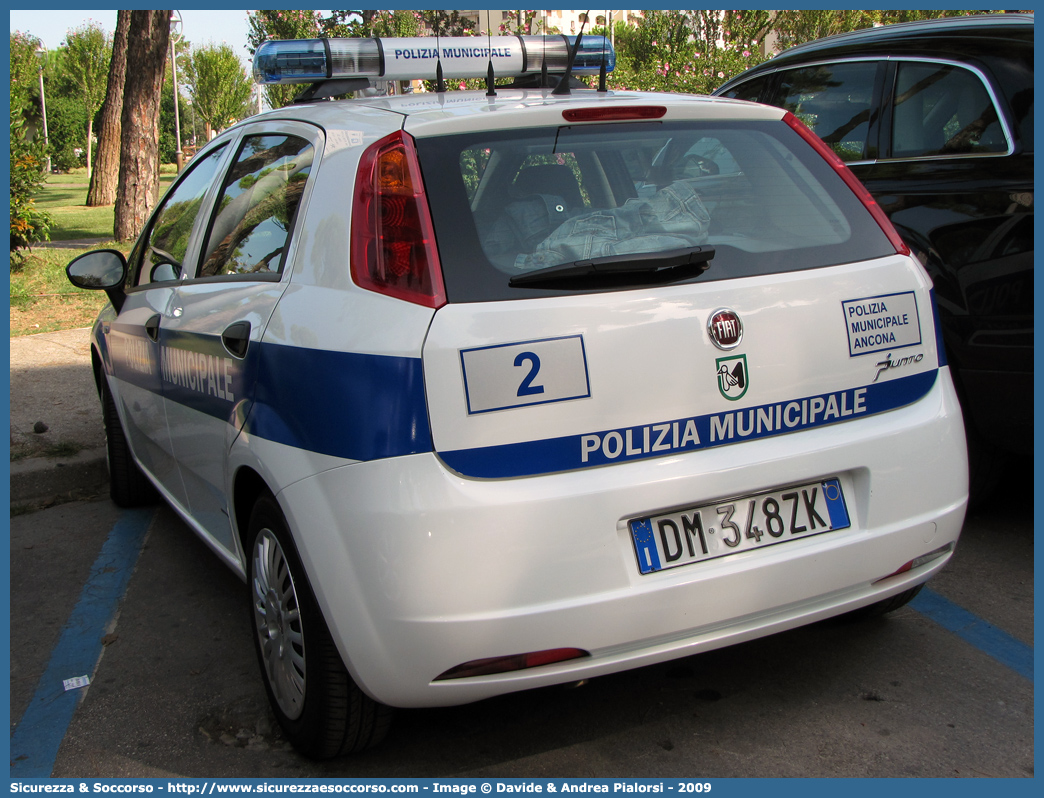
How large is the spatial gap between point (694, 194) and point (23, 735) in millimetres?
2461

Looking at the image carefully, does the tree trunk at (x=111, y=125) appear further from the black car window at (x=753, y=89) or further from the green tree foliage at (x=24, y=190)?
the black car window at (x=753, y=89)

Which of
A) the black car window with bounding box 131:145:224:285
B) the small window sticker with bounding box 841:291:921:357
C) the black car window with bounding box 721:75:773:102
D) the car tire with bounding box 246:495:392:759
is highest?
the black car window with bounding box 721:75:773:102

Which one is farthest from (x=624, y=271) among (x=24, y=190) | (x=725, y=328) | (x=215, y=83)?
(x=215, y=83)

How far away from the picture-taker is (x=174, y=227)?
12.7 ft

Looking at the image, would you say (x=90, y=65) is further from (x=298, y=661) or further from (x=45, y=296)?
(x=298, y=661)

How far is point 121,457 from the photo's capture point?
4711mm

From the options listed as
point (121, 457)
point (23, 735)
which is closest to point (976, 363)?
point (23, 735)

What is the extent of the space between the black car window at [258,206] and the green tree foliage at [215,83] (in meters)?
64.4

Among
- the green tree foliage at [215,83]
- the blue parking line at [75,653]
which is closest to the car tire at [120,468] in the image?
the blue parking line at [75,653]

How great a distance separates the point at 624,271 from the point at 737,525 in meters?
0.66

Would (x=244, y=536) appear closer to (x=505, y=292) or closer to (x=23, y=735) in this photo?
(x=23, y=735)

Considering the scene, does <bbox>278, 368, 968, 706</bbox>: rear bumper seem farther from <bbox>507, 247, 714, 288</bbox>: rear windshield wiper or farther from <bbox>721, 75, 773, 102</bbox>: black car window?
<bbox>721, 75, 773, 102</bbox>: black car window

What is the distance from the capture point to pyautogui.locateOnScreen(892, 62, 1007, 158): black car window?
146 inches

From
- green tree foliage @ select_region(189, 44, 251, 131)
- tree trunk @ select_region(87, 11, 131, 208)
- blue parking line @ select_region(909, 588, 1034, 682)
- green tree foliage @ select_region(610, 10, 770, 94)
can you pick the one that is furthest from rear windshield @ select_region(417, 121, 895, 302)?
green tree foliage @ select_region(189, 44, 251, 131)
